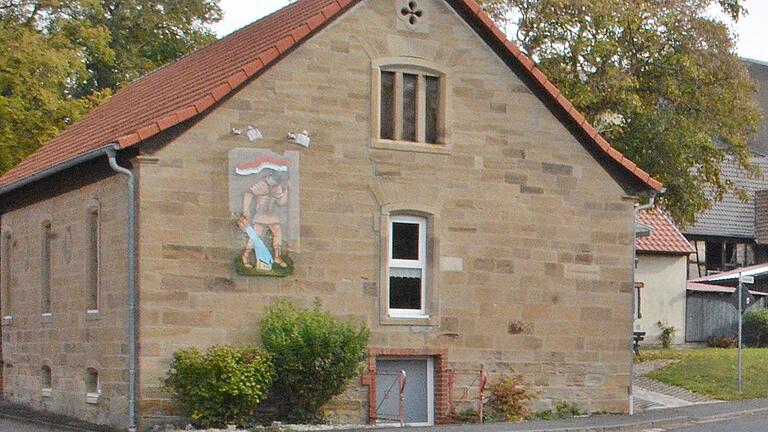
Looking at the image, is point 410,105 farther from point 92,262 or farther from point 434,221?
point 92,262

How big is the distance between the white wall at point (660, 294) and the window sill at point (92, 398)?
22.9m

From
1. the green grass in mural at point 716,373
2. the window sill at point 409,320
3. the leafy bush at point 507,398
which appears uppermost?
the window sill at point 409,320

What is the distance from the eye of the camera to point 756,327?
43.8 meters

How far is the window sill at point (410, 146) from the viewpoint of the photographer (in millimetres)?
24594

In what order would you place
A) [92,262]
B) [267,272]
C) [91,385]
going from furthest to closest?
1. [92,262]
2. [91,385]
3. [267,272]

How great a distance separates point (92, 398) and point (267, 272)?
395 centimetres

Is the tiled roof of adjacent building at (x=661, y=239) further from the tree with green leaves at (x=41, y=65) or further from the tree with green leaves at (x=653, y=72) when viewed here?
the tree with green leaves at (x=41, y=65)

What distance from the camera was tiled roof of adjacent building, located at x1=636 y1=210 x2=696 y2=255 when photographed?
43688mm

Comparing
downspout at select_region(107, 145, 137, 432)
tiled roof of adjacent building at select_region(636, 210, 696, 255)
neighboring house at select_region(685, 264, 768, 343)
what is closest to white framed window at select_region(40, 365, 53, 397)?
downspout at select_region(107, 145, 137, 432)

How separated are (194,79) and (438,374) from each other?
705cm

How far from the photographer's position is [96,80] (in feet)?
151

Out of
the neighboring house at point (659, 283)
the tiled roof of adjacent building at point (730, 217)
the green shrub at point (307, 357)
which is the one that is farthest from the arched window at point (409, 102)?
the tiled roof of adjacent building at point (730, 217)

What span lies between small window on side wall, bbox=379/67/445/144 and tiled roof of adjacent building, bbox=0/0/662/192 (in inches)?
55.7

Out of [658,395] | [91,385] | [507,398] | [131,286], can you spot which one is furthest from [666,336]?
[131,286]
